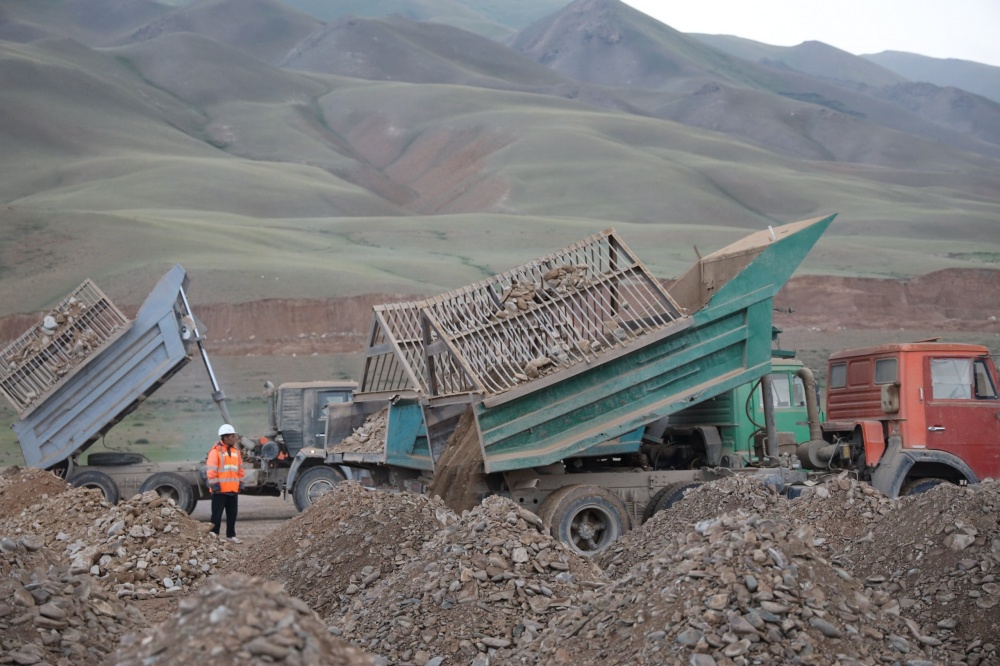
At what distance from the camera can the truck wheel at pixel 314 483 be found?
17.4 metres

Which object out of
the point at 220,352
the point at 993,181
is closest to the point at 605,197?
the point at 993,181

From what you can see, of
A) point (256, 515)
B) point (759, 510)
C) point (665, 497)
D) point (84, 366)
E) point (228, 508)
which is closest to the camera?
point (759, 510)

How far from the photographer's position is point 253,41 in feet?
633

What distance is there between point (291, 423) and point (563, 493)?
8285 millimetres

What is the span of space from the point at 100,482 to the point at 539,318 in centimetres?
924

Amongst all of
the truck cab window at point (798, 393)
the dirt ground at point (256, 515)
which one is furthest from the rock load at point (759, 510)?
the dirt ground at point (256, 515)

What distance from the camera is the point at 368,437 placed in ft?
48.0

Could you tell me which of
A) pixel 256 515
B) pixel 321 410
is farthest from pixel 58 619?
pixel 256 515

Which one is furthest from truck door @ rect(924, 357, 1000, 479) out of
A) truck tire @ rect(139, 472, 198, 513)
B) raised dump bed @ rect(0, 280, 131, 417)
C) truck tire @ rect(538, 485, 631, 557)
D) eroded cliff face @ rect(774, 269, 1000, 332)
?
eroded cliff face @ rect(774, 269, 1000, 332)

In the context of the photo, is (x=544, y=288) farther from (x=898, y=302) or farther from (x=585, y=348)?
(x=898, y=302)

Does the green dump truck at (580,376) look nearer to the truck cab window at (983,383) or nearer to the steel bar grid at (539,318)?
the steel bar grid at (539,318)

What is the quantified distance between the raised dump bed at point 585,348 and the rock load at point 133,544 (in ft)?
9.04

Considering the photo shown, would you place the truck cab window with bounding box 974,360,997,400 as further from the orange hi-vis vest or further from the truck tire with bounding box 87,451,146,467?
the truck tire with bounding box 87,451,146,467

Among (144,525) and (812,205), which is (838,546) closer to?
(144,525)
